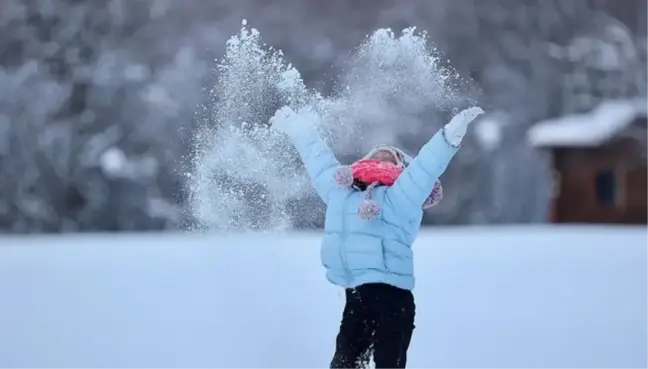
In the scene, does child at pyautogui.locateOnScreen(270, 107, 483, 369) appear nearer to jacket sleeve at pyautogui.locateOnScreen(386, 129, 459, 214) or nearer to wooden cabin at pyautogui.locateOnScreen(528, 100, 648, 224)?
jacket sleeve at pyautogui.locateOnScreen(386, 129, 459, 214)

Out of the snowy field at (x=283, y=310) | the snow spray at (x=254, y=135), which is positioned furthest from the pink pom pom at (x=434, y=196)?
the snow spray at (x=254, y=135)

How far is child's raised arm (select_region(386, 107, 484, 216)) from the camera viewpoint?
9.41ft

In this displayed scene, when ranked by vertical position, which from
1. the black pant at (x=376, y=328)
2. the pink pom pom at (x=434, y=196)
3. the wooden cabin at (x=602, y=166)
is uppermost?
the wooden cabin at (x=602, y=166)

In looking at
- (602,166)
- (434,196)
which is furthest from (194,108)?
(434,196)

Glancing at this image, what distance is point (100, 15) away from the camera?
57.3 ft

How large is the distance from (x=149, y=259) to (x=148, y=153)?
916 cm

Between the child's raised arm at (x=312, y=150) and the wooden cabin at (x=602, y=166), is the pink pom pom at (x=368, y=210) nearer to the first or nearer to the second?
the child's raised arm at (x=312, y=150)

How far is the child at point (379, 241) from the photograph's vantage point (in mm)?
2877

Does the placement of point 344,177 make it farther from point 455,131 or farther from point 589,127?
point 589,127

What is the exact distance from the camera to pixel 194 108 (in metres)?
16.3

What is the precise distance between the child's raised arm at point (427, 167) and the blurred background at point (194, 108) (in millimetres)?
13090

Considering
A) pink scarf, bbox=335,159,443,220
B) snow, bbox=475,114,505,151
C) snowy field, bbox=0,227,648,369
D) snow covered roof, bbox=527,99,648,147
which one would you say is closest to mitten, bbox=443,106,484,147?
pink scarf, bbox=335,159,443,220

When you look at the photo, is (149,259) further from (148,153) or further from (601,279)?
(148,153)

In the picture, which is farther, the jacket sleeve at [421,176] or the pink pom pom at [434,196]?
the pink pom pom at [434,196]
